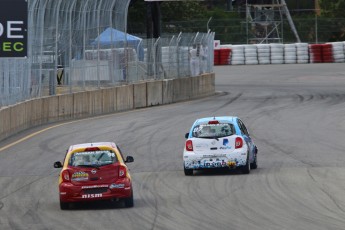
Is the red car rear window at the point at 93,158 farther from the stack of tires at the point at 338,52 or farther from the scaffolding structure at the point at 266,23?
the scaffolding structure at the point at 266,23

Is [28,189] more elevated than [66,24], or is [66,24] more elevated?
[66,24]

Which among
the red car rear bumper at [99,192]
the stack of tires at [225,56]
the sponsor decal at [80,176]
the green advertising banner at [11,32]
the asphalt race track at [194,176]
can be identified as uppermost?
the green advertising banner at [11,32]

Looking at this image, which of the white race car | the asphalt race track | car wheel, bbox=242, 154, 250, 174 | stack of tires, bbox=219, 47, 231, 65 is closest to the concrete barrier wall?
the asphalt race track

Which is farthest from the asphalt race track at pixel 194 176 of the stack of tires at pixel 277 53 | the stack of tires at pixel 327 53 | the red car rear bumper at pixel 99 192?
the stack of tires at pixel 277 53

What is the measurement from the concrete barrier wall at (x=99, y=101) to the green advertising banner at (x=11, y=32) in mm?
1911

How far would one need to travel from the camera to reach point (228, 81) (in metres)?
62.2

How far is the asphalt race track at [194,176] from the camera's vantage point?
55.1 feet

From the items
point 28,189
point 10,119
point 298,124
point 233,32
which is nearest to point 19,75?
point 10,119

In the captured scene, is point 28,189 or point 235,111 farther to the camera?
point 235,111

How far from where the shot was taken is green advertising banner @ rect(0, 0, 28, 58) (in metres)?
28.7

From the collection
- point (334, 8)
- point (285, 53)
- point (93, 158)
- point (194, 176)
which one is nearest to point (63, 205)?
point (93, 158)

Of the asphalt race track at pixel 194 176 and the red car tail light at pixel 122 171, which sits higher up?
the red car tail light at pixel 122 171

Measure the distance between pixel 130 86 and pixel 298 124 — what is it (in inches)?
358

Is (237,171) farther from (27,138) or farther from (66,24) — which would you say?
(66,24)
